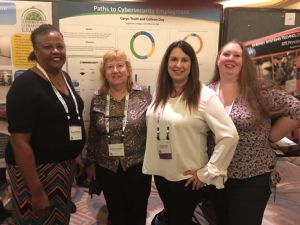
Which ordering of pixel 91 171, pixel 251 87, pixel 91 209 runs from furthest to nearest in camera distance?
1. pixel 91 209
2. pixel 91 171
3. pixel 251 87

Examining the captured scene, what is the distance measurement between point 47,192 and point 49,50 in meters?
0.80

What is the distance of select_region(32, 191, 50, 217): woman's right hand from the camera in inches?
61.2

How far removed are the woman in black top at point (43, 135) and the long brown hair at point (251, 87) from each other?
3.27ft

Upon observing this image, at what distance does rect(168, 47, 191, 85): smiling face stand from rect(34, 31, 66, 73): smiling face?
2.14ft

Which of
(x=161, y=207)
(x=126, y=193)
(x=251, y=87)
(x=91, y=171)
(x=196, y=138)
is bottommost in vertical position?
(x=161, y=207)

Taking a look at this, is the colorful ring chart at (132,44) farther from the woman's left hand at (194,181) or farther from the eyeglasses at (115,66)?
the woman's left hand at (194,181)

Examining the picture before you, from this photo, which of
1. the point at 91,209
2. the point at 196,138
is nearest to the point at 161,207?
the point at 91,209

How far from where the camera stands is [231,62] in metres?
1.74

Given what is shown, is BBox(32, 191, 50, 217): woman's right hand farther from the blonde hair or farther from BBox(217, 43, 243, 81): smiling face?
BBox(217, 43, 243, 81): smiling face

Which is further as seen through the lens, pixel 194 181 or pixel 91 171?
pixel 91 171

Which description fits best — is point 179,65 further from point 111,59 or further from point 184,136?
point 111,59

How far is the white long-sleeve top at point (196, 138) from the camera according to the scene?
157 centimetres

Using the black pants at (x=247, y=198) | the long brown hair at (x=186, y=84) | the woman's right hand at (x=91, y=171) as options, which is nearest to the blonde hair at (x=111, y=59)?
the long brown hair at (x=186, y=84)

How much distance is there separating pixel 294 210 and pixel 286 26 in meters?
1.86
